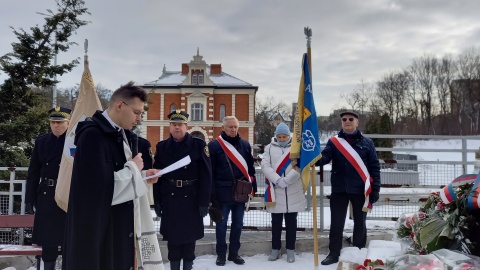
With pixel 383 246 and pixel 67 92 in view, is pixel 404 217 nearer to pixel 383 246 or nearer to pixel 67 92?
pixel 383 246

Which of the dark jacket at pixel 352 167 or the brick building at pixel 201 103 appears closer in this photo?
the dark jacket at pixel 352 167

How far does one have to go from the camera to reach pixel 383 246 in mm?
2996

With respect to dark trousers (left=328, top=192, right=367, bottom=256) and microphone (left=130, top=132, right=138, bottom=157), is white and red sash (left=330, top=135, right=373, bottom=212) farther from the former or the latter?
microphone (left=130, top=132, right=138, bottom=157)

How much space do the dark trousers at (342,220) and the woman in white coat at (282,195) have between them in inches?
17.4

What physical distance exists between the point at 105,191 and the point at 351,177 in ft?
11.9

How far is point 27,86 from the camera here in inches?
303

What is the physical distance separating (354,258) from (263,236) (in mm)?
1652

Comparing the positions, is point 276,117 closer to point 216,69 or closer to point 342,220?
point 216,69

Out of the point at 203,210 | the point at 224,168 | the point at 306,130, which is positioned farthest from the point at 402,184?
the point at 203,210

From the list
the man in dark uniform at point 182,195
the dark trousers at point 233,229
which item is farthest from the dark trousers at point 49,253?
the dark trousers at point 233,229

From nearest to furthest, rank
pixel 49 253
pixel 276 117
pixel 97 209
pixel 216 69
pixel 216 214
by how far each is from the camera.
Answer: pixel 97 209 → pixel 49 253 → pixel 216 214 → pixel 216 69 → pixel 276 117

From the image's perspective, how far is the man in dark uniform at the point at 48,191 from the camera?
14.3 feet

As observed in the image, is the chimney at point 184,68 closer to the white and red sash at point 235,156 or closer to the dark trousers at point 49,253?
the white and red sash at point 235,156

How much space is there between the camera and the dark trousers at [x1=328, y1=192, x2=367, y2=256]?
5.21 metres
